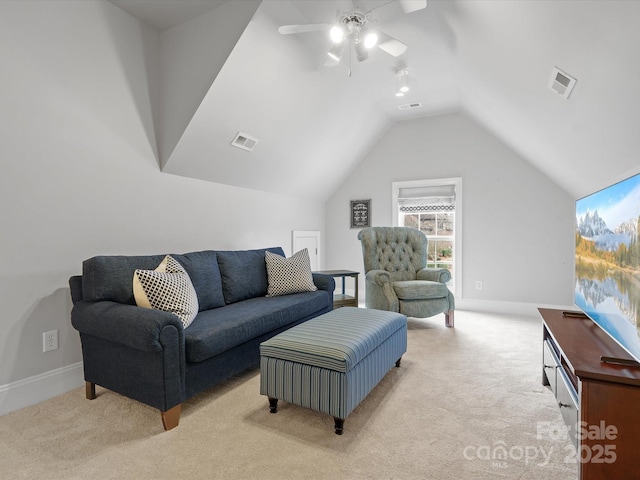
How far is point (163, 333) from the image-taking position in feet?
5.78

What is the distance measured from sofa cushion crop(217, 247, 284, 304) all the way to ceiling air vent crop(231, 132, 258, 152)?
1.10m

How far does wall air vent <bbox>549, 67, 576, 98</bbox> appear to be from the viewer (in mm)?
1960

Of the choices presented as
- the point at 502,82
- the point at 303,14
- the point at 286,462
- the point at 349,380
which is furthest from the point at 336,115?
the point at 286,462

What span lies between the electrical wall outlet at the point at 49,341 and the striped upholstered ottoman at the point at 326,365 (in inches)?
59.0

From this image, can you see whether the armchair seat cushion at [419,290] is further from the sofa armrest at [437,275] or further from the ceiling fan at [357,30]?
the ceiling fan at [357,30]

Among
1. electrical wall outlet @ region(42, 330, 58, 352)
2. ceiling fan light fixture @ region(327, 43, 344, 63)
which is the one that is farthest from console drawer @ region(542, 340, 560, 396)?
electrical wall outlet @ region(42, 330, 58, 352)

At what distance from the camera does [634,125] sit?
166cm

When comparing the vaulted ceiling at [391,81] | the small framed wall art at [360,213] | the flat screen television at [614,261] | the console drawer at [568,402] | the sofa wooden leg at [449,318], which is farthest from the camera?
the small framed wall art at [360,213]

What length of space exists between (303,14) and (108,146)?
1.89 m

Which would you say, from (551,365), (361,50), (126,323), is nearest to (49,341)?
(126,323)

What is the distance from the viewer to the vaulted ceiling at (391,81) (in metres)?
1.69

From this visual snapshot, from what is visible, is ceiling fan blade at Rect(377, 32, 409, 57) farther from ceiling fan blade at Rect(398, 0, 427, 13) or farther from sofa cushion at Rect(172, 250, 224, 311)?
sofa cushion at Rect(172, 250, 224, 311)

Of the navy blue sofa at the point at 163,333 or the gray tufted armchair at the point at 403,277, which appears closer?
the navy blue sofa at the point at 163,333

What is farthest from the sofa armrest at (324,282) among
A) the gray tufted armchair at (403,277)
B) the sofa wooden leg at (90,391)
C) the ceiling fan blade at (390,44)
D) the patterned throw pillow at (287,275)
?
the ceiling fan blade at (390,44)
